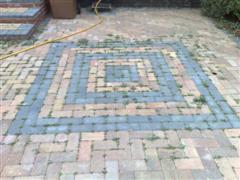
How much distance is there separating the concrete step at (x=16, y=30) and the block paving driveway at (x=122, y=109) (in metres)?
0.22

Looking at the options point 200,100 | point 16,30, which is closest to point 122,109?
point 200,100

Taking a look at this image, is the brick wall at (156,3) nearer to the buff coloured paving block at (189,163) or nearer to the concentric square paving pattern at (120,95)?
the concentric square paving pattern at (120,95)

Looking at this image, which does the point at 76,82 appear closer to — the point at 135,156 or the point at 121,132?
the point at 121,132

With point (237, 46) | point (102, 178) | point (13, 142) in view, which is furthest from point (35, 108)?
point (237, 46)

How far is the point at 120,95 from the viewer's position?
3.11 meters

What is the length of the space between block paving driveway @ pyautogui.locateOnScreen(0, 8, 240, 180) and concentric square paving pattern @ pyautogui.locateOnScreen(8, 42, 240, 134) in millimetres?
11

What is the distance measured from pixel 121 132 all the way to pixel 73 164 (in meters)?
0.55

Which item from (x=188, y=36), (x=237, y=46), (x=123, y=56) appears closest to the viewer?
(x=123, y=56)

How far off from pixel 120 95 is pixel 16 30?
260 cm

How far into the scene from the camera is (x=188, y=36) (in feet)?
16.1

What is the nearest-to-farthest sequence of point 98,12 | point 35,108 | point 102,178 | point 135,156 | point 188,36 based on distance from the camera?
point 102,178 → point 135,156 → point 35,108 → point 188,36 → point 98,12

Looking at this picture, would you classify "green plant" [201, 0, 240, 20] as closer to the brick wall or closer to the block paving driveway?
the brick wall

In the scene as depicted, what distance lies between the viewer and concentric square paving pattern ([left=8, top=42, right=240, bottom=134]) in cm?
267

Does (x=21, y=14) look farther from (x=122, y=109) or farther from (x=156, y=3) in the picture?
(x=122, y=109)
